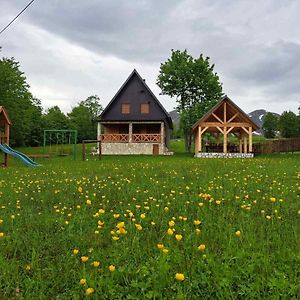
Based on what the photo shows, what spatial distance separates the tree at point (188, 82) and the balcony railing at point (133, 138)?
6.34 m

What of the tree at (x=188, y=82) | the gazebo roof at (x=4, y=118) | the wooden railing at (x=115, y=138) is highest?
the tree at (x=188, y=82)

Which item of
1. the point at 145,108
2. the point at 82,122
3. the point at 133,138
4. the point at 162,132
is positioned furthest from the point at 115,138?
the point at 82,122

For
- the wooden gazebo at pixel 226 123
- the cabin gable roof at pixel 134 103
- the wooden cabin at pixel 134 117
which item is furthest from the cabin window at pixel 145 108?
the wooden gazebo at pixel 226 123

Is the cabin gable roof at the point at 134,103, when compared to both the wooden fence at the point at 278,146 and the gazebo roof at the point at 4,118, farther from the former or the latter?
the gazebo roof at the point at 4,118

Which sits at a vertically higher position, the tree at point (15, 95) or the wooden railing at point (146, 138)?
the tree at point (15, 95)

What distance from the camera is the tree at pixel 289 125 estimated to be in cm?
6712

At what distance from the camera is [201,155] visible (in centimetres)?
2688

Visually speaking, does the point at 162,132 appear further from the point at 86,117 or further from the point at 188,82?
the point at 86,117

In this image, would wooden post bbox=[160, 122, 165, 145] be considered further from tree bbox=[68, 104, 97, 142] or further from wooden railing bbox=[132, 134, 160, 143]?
tree bbox=[68, 104, 97, 142]

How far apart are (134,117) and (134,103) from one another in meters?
1.44

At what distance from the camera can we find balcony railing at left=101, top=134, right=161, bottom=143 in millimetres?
32688

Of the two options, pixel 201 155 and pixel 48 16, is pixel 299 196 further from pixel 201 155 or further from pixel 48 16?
pixel 201 155

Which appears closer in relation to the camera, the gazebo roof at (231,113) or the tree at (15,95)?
the gazebo roof at (231,113)

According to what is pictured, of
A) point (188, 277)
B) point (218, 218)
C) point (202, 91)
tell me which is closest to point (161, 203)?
point (218, 218)
